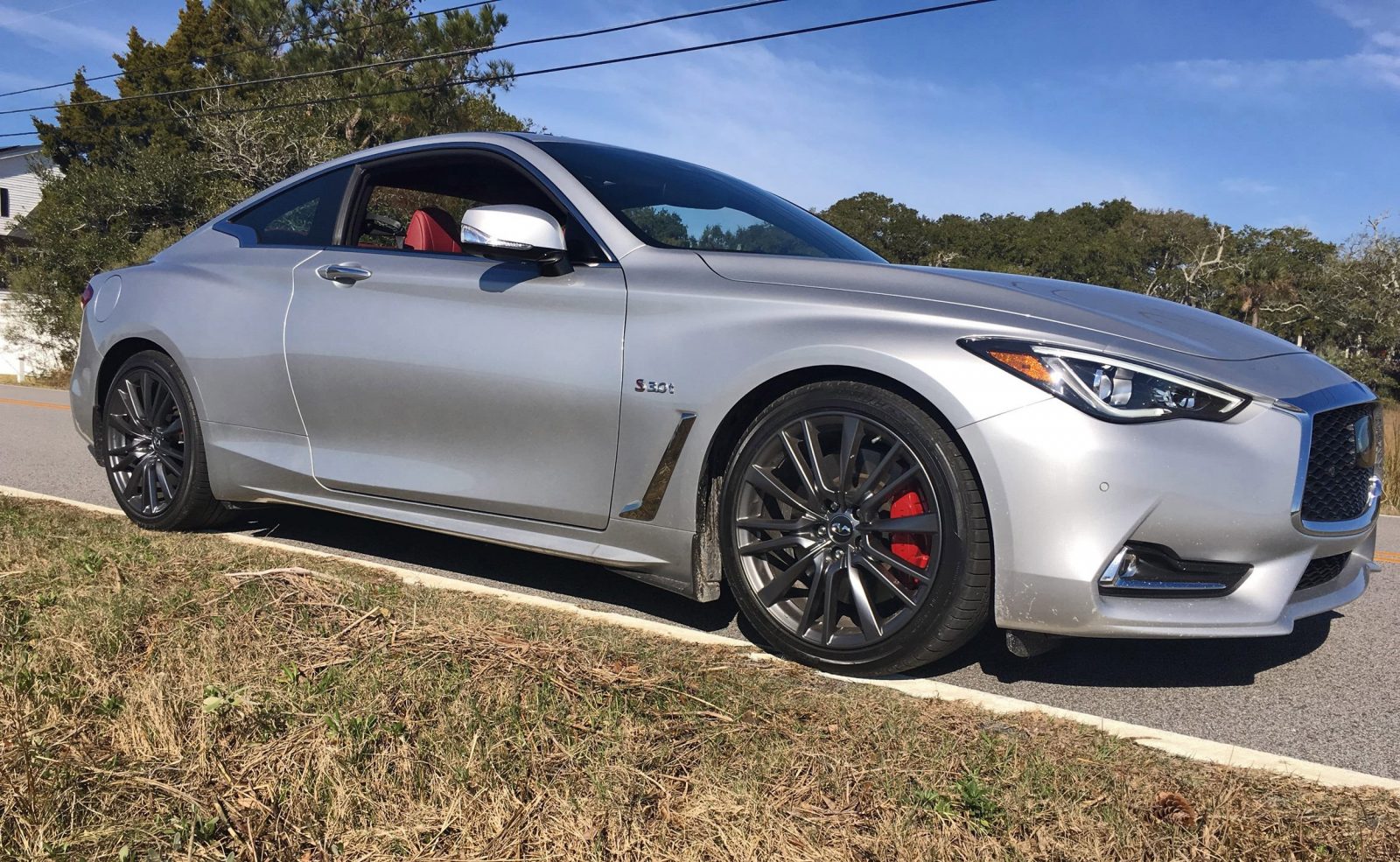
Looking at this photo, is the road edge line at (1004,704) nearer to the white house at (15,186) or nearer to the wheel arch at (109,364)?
the wheel arch at (109,364)

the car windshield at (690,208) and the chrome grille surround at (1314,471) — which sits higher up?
the car windshield at (690,208)

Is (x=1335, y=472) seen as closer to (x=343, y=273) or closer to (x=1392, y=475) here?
(x=343, y=273)

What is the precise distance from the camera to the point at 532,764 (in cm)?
221

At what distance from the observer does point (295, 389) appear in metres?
4.24

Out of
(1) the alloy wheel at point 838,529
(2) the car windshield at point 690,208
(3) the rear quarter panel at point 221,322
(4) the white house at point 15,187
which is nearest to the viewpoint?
(1) the alloy wheel at point 838,529

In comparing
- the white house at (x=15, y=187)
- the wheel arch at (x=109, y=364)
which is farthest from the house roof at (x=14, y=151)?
the wheel arch at (x=109, y=364)

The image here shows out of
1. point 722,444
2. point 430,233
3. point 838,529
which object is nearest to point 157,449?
point 430,233

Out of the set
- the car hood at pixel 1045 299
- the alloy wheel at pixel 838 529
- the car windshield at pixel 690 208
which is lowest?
the alloy wheel at pixel 838 529

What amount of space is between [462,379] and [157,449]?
1899mm

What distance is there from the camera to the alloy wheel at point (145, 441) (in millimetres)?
4734

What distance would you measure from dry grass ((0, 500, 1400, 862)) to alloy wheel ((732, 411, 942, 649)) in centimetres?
20

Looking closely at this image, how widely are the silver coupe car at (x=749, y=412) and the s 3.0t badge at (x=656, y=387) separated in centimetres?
1

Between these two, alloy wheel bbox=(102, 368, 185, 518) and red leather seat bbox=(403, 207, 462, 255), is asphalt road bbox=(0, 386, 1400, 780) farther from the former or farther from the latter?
red leather seat bbox=(403, 207, 462, 255)

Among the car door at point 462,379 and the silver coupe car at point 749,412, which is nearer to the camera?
the silver coupe car at point 749,412
